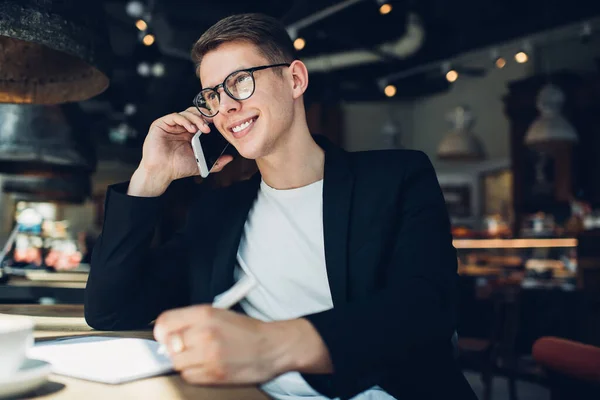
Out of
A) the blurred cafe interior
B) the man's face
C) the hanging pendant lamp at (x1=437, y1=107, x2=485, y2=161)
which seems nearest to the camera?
the man's face

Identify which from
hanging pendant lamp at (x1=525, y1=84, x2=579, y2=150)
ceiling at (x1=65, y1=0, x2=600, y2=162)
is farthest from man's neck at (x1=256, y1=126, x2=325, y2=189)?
hanging pendant lamp at (x1=525, y1=84, x2=579, y2=150)

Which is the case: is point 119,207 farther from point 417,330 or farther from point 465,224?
point 465,224

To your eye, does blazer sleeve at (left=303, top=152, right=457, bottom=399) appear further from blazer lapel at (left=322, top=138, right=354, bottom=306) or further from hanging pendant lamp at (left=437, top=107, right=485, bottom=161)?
hanging pendant lamp at (left=437, top=107, right=485, bottom=161)

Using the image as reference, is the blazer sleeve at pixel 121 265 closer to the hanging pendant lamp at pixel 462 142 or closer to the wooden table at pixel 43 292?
the wooden table at pixel 43 292

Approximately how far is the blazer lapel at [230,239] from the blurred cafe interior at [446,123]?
53 centimetres

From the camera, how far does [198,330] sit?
792mm

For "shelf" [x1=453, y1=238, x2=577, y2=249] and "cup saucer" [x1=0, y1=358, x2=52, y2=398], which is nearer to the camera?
"cup saucer" [x1=0, y1=358, x2=52, y2=398]

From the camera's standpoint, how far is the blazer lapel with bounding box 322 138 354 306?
53.5 inches

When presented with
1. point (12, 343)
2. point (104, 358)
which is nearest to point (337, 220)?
point (104, 358)

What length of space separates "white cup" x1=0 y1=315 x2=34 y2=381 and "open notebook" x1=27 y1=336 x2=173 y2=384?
0.43ft

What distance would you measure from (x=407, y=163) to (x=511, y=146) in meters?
7.97

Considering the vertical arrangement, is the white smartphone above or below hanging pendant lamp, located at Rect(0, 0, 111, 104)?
below

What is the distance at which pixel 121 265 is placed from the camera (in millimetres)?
1354

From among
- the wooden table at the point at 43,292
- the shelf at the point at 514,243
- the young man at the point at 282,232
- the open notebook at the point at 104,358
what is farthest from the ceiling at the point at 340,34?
the open notebook at the point at 104,358
